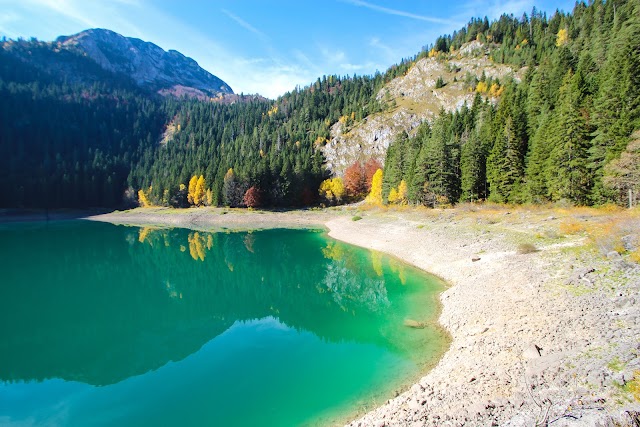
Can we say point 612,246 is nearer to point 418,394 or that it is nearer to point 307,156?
A: point 418,394

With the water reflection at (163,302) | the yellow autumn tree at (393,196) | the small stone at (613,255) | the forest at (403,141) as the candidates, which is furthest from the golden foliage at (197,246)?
the yellow autumn tree at (393,196)

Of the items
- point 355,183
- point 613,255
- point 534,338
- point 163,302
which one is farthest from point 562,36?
point 163,302

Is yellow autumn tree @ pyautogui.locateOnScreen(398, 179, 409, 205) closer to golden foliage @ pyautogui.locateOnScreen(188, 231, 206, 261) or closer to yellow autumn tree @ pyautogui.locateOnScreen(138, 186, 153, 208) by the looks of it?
golden foliage @ pyautogui.locateOnScreen(188, 231, 206, 261)

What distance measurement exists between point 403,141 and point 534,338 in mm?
79484

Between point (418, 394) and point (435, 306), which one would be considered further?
point (435, 306)

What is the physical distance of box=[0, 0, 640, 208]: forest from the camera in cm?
3594

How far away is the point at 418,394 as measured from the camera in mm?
10969

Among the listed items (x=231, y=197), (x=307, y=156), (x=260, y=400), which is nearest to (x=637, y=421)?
(x=260, y=400)

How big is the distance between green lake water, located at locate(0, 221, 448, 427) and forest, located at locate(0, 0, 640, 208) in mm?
23918

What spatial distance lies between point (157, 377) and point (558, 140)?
43485mm

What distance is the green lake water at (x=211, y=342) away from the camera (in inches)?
478

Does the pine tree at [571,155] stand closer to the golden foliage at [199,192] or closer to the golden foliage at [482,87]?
the golden foliage at [482,87]

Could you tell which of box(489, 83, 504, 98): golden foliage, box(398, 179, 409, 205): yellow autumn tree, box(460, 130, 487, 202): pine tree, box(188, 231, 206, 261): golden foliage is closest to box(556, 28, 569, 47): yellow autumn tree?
box(489, 83, 504, 98): golden foliage

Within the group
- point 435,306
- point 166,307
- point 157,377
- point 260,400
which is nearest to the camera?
point 260,400
